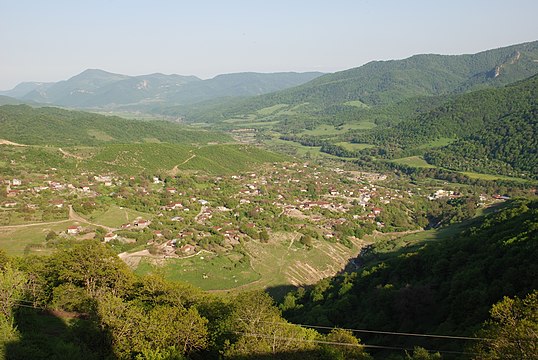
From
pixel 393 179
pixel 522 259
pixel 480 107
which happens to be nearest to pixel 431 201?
pixel 393 179

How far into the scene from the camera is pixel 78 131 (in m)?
123

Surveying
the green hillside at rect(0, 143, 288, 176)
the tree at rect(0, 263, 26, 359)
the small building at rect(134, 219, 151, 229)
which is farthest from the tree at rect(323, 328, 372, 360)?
the green hillside at rect(0, 143, 288, 176)

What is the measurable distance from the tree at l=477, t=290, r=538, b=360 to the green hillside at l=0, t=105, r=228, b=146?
106 meters

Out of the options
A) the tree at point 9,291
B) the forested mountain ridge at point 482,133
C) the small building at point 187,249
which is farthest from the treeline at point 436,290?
the forested mountain ridge at point 482,133

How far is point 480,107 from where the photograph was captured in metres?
131

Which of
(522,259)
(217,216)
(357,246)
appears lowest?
(357,246)

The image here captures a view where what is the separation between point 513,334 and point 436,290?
54.0ft

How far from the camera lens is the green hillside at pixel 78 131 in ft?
357

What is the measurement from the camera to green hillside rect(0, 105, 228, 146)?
108806 mm

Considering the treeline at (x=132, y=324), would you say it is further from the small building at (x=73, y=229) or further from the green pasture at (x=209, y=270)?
the small building at (x=73, y=229)

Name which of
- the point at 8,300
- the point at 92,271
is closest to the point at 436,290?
the point at 92,271

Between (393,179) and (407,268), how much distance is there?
68.6m

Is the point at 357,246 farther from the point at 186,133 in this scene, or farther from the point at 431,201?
the point at 186,133

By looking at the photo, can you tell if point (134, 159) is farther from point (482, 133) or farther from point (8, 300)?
point (482, 133)
